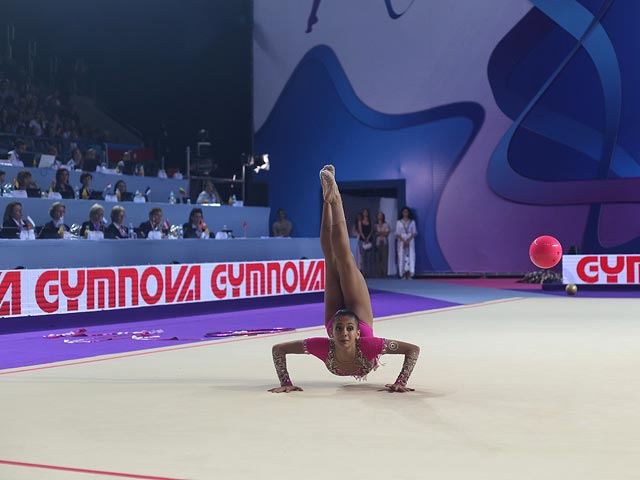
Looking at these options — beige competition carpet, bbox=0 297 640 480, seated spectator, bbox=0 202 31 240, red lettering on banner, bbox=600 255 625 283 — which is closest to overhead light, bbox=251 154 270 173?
red lettering on banner, bbox=600 255 625 283

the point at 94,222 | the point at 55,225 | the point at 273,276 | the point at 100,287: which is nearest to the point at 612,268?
the point at 273,276

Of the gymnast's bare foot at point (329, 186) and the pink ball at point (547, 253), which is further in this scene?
the pink ball at point (547, 253)

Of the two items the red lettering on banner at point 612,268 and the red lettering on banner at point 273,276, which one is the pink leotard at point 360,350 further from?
the red lettering on banner at point 612,268

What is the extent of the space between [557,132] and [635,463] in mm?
16434

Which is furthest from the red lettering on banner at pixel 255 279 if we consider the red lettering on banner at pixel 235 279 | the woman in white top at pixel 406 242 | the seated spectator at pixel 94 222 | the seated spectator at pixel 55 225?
the woman in white top at pixel 406 242

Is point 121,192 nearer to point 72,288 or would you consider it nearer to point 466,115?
point 72,288

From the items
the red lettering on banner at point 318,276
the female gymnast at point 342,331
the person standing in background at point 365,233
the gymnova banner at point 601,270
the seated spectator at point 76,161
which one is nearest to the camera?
the female gymnast at point 342,331

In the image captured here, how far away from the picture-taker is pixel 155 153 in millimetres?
22234

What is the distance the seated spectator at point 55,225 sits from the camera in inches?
474

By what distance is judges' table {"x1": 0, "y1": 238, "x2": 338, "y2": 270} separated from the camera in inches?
446

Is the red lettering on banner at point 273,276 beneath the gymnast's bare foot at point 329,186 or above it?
beneath

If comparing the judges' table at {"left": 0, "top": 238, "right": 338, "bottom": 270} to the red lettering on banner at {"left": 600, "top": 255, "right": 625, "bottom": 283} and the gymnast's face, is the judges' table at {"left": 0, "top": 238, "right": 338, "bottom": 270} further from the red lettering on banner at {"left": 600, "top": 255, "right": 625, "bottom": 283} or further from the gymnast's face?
the gymnast's face

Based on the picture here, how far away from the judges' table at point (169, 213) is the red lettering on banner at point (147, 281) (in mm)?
2303

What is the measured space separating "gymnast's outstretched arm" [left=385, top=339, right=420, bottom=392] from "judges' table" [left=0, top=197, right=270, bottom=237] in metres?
8.44
